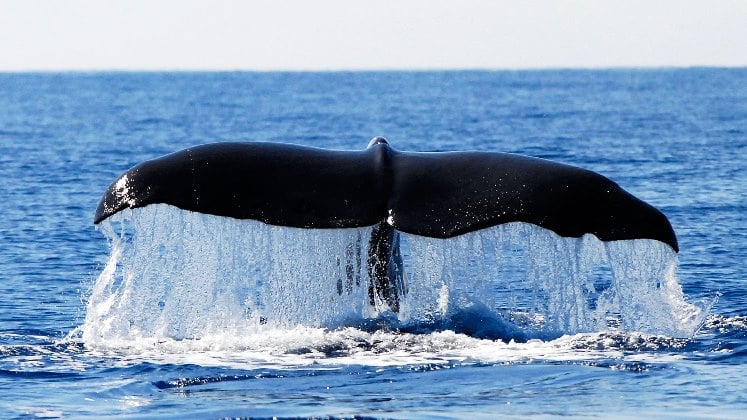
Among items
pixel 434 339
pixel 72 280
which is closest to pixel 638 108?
pixel 72 280

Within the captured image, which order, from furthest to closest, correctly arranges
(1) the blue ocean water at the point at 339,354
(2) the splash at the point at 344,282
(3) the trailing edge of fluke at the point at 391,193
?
(2) the splash at the point at 344,282 < (3) the trailing edge of fluke at the point at 391,193 < (1) the blue ocean water at the point at 339,354

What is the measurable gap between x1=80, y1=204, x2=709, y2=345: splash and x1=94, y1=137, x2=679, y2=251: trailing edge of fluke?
258mm

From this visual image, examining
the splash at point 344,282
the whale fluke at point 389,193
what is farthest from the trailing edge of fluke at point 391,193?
the splash at point 344,282

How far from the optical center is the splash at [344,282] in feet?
31.6

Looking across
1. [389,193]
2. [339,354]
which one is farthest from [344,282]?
[389,193]

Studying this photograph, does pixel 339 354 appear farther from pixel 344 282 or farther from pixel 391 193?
pixel 391 193

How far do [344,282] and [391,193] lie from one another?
1166 mm

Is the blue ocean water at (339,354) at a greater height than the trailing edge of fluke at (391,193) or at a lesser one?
lesser

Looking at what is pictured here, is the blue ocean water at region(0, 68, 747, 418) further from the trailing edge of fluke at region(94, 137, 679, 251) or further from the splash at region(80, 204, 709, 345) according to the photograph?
the trailing edge of fluke at region(94, 137, 679, 251)

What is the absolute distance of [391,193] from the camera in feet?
29.8

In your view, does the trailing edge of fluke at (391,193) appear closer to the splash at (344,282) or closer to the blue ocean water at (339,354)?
the splash at (344,282)

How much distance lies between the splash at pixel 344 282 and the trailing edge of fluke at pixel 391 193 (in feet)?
0.85

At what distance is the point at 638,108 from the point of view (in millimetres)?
60125

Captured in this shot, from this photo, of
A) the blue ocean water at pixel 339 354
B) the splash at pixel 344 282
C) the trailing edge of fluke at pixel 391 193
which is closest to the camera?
the blue ocean water at pixel 339 354
